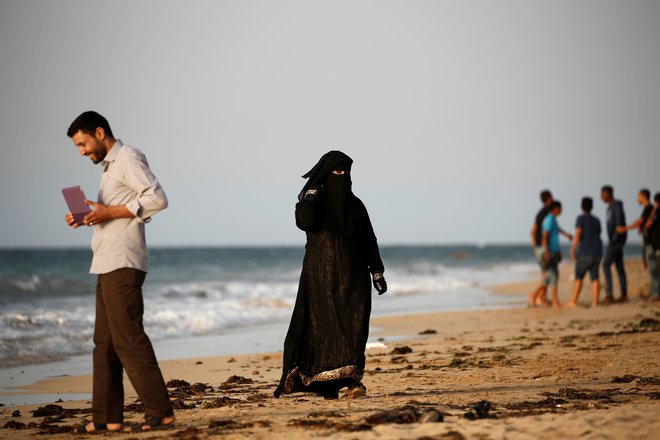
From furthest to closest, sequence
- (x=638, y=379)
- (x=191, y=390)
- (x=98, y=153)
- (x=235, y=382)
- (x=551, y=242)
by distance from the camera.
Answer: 1. (x=551, y=242)
2. (x=235, y=382)
3. (x=191, y=390)
4. (x=638, y=379)
5. (x=98, y=153)

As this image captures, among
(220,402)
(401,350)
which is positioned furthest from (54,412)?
(401,350)

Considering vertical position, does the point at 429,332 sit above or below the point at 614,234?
below

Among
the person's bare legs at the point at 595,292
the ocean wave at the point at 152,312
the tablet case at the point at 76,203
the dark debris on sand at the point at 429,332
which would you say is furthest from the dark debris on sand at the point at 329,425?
the person's bare legs at the point at 595,292

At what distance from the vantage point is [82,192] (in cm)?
505

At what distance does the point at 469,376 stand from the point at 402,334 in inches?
188

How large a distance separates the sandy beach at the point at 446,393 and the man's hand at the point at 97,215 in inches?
50.2

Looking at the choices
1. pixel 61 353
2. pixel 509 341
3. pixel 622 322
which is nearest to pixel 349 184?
pixel 509 341

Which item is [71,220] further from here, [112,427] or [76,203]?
[112,427]

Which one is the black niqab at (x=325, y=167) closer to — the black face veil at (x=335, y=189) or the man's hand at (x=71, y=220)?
the black face veil at (x=335, y=189)

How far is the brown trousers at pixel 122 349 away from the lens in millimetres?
4977

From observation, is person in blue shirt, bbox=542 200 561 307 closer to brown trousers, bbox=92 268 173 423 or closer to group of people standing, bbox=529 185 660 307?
group of people standing, bbox=529 185 660 307

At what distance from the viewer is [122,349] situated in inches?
197

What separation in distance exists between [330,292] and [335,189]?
0.77 m

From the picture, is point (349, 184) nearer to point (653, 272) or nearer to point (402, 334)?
point (402, 334)
